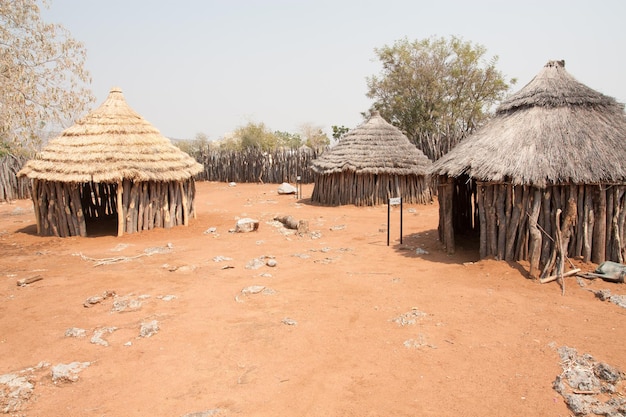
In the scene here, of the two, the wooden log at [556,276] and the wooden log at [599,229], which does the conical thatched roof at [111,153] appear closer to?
the wooden log at [556,276]

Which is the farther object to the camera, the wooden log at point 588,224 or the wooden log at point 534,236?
the wooden log at point 588,224

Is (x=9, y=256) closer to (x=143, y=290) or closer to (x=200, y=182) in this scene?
(x=143, y=290)

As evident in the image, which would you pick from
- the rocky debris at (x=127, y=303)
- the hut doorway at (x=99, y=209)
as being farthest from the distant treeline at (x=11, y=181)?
the rocky debris at (x=127, y=303)

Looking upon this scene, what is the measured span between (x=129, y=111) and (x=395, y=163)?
27.4 feet

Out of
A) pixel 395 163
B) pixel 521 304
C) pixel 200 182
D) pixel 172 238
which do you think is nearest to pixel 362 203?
pixel 395 163

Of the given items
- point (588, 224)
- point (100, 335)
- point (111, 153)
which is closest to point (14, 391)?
point (100, 335)

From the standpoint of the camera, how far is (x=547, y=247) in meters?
6.73

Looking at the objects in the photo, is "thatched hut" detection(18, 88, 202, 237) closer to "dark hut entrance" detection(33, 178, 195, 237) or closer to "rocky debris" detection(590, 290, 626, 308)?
"dark hut entrance" detection(33, 178, 195, 237)

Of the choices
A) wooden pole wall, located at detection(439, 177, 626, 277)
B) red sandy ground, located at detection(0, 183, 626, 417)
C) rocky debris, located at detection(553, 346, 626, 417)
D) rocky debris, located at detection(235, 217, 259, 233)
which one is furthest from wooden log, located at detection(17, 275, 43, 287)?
wooden pole wall, located at detection(439, 177, 626, 277)

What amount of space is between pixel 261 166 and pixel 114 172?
1498 cm

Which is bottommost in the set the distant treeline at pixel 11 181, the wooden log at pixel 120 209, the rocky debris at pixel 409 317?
the rocky debris at pixel 409 317

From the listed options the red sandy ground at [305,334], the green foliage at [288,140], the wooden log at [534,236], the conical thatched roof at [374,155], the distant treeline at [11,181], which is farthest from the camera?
the green foliage at [288,140]

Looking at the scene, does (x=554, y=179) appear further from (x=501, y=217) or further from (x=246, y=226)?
(x=246, y=226)

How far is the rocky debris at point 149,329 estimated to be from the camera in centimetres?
496
